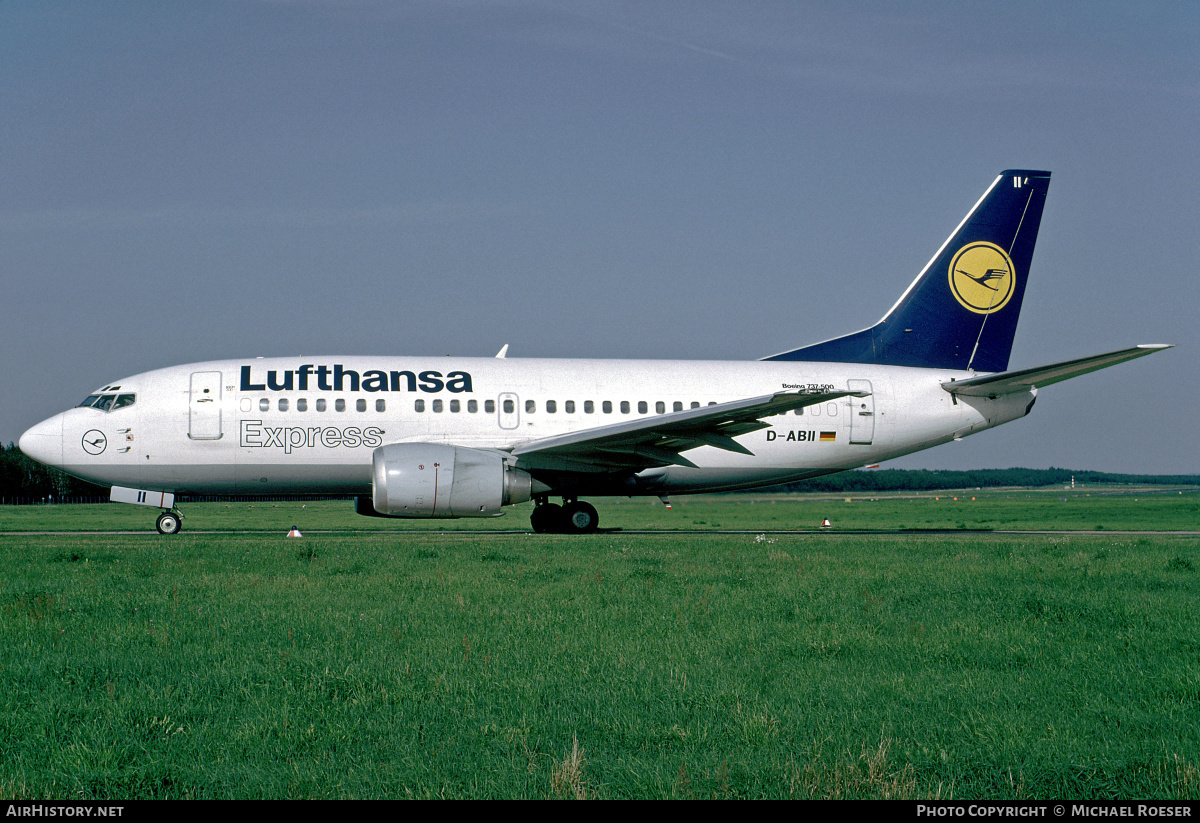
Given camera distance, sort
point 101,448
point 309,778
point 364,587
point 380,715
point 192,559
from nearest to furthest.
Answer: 1. point 309,778
2. point 380,715
3. point 364,587
4. point 192,559
5. point 101,448

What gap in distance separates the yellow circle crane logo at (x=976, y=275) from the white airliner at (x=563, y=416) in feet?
0.11

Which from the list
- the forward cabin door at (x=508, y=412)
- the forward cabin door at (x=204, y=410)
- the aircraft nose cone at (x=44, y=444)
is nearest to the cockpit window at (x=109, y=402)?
the aircraft nose cone at (x=44, y=444)

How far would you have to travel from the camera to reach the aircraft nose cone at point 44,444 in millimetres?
19547

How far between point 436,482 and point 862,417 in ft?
33.1

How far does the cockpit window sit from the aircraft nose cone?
0.72 meters

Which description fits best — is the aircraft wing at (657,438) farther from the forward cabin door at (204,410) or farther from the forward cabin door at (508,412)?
the forward cabin door at (204,410)

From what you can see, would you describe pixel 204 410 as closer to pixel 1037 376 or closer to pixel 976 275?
pixel 1037 376

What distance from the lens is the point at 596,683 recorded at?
5.89m

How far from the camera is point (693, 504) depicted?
43.8 metres

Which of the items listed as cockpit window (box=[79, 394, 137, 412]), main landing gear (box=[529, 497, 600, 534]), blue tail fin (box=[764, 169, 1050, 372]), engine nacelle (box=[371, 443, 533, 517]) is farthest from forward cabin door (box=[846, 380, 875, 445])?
cockpit window (box=[79, 394, 137, 412])
